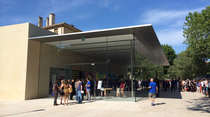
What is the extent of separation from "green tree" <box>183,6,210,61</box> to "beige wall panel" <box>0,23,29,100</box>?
59.4 feet

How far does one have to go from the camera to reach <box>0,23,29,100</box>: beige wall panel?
1496 centimetres

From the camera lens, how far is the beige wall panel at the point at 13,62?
1496cm

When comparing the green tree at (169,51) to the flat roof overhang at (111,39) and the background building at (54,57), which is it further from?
the background building at (54,57)

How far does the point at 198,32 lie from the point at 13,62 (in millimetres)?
19941

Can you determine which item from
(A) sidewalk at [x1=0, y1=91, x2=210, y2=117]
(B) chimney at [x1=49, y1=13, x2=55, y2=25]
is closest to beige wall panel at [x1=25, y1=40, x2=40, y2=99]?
(A) sidewalk at [x1=0, y1=91, x2=210, y2=117]

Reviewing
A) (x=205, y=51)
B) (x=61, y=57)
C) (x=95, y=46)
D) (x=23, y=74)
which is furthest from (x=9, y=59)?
(x=205, y=51)

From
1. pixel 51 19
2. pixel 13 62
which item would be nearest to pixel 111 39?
pixel 13 62

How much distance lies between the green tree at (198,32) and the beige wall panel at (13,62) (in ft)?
59.4

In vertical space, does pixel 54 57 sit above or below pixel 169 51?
below

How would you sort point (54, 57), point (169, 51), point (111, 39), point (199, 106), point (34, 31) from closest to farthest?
point (199, 106) < point (111, 39) < point (34, 31) < point (54, 57) < point (169, 51)

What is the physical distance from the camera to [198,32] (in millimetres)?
21734

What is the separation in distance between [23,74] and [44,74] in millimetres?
1959

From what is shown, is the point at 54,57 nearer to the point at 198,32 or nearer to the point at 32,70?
the point at 32,70

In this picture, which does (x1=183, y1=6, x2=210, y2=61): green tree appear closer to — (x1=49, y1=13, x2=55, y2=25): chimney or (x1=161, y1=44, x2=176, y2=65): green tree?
(x1=49, y1=13, x2=55, y2=25): chimney
